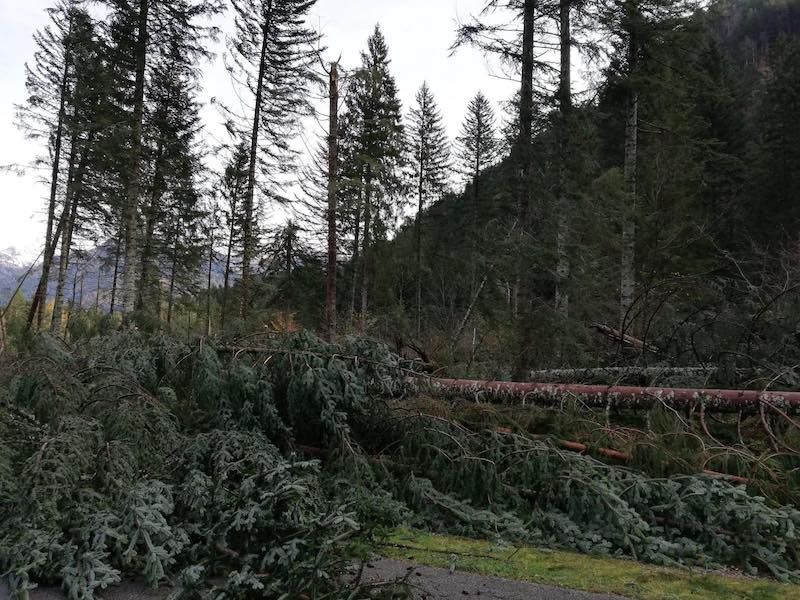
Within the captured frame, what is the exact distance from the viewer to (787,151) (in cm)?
2323

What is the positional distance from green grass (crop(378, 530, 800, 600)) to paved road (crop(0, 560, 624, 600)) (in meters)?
0.09

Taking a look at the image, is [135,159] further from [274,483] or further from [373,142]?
[274,483]

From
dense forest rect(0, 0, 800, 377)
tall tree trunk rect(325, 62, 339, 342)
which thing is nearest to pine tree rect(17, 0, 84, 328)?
dense forest rect(0, 0, 800, 377)

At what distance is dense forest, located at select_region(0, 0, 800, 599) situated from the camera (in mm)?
2615

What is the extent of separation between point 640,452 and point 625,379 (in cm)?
261

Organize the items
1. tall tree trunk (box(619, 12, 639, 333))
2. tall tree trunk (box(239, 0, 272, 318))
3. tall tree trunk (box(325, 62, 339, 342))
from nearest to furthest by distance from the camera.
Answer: tall tree trunk (box(325, 62, 339, 342))
tall tree trunk (box(619, 12, 639, 333))
tall tree trunk (box(239, 0, 272, 318))

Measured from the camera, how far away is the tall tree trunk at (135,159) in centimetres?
1318

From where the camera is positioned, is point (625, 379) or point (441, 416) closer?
point (441, 416)

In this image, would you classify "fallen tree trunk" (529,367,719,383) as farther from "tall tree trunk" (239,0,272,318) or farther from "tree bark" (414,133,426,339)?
"tree bark" (414,133,426,339)

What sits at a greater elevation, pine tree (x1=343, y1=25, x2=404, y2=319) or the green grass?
pine tree (x1=343, y1=25, x2=404, y2=319)

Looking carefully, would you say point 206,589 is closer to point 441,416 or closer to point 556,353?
point 441,416

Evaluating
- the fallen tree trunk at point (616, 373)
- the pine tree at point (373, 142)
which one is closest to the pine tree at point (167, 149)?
the pine tree at point (373, 142)

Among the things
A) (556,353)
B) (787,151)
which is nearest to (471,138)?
(787,151)

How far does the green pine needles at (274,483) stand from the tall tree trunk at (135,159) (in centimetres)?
873
